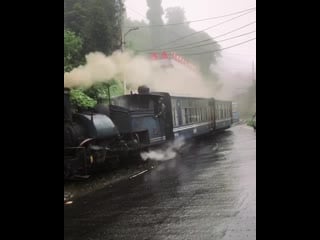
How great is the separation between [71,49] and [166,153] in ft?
22.7

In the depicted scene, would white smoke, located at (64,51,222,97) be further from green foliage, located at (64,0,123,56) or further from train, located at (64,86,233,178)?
train, located at (64,86,233,178)

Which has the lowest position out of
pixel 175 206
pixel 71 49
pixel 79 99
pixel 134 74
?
pixel 175 206

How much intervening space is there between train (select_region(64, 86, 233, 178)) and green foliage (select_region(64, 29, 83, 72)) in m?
1.47

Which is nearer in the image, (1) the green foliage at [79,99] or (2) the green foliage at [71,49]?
(2) the green foliage at [71,49]

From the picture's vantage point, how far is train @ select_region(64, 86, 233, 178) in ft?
40.8

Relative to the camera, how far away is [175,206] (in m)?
8.41

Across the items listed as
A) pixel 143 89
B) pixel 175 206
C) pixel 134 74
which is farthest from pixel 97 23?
pixel 175 206

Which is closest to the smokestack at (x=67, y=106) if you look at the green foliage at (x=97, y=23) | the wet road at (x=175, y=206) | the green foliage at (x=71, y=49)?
the green foliage at (x=71, y=49)

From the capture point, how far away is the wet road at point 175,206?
22.0 feet

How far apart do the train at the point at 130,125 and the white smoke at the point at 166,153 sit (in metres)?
0.38

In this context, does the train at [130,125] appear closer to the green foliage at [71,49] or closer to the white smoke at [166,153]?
the white smoke at [166,153]

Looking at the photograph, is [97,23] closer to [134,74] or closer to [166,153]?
[134,74]

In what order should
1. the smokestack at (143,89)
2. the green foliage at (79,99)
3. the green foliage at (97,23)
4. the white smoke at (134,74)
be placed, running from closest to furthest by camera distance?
the white smoke at (134,74), the green foliage at (97,23), the green foliage at (79,99), the smokestack at (143,89)

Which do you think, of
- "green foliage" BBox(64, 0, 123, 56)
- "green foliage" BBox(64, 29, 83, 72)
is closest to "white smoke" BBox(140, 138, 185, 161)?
"green foliage" BBox(64, 0, 123, 56)
